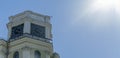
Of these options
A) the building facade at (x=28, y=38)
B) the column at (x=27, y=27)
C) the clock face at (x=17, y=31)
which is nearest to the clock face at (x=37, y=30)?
the building facade at (x=28, y=38)

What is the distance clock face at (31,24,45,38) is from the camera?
249ft

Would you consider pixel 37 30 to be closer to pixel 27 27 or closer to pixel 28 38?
pixel 27 27

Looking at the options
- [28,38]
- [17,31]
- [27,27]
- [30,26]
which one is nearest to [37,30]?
[30,26]

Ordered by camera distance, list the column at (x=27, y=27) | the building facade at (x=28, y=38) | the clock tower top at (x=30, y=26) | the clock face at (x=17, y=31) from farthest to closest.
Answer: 1. the clock face at (x=17, y=31)
2. the clock tower top at (x=30, y=26)
3. the column at (x=27, y=27)
4. the building facade at (x=28, y=38)

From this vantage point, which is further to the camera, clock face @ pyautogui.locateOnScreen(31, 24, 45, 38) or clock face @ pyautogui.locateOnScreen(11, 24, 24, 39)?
clock face @ pyautogui.locateOnScreen(11, 24, 24, 39)

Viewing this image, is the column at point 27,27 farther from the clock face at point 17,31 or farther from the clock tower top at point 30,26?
the clock face at point 17,31

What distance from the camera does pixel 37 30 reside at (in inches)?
3002

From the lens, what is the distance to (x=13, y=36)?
251 feet

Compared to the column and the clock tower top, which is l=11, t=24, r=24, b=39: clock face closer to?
the clock tower top

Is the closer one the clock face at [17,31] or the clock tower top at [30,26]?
the clock tower top at [30,26]

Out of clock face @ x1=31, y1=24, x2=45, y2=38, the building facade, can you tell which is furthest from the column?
clock face @ x1=31, y1=24, x2=45, y2=38

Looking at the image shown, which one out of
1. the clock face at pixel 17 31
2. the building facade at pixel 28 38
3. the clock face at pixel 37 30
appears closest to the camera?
the building facade at pixel 28 38

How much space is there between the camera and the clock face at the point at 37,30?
249ft

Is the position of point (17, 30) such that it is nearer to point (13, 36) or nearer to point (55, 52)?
point (13, 36)
